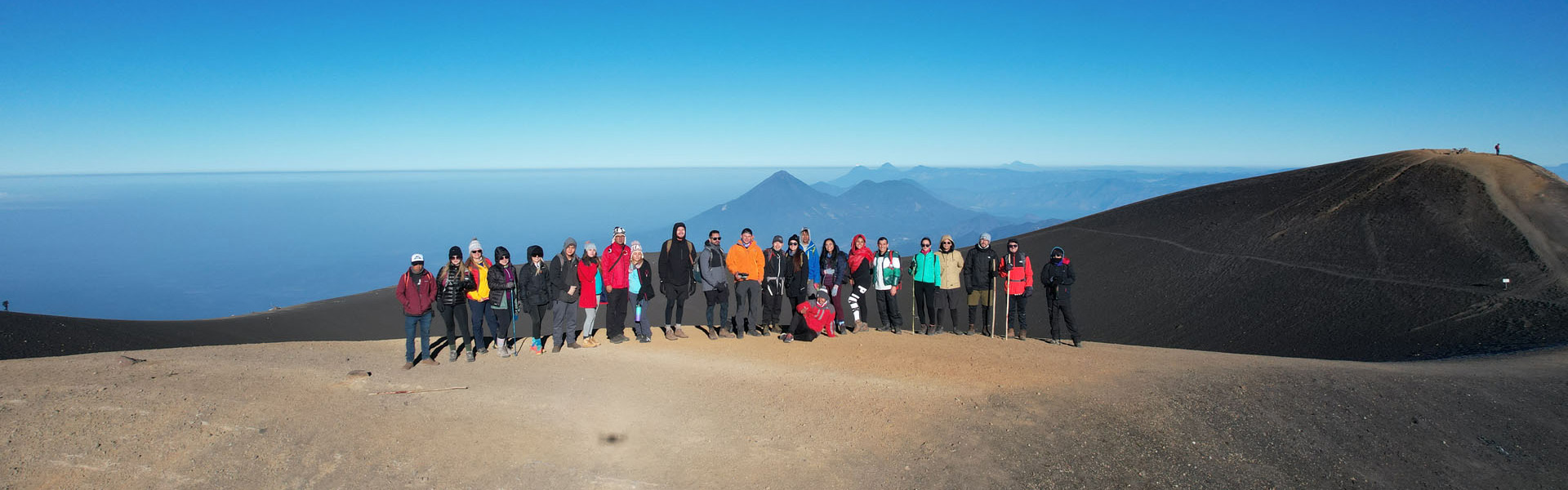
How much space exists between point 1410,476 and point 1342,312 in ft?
42.7

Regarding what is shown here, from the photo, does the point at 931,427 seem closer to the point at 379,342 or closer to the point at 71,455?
the point at 71,455

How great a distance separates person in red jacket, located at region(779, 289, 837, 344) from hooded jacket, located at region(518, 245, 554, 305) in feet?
11.9

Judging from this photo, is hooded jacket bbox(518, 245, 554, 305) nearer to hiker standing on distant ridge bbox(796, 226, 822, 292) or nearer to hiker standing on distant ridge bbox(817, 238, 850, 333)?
hiker standing on distant ridge bbox(796, 226, 822, 292)

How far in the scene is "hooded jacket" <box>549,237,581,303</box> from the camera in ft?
30.7

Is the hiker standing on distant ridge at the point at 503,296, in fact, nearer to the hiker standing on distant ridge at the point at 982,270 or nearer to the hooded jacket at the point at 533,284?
the hooded jacket at the point at 533,284

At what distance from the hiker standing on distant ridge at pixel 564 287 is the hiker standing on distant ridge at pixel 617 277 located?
0.43 metres

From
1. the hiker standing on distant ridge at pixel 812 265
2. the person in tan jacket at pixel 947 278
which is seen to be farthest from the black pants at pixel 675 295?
the person in tan jacket at pixel 947 278

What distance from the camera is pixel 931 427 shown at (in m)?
6.55

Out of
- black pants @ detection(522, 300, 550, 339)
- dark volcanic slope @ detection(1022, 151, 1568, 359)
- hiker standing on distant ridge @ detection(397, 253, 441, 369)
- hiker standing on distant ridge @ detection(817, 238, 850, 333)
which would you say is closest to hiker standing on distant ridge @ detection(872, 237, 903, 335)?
hiker standing on distant ridge @ detection(817, 238, 850, 333)

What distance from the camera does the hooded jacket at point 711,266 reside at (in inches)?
402

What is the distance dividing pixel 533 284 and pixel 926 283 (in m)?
6.22

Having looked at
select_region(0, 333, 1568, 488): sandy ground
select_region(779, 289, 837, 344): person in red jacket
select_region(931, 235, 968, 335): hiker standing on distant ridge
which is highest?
select_region(931, 235, 968, 335): hiker standing on distant ridge

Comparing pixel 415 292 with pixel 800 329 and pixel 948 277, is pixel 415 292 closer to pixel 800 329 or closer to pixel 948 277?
pixel 800 329

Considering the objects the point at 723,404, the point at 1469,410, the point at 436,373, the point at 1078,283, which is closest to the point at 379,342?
the point at 436,373
